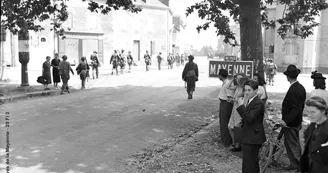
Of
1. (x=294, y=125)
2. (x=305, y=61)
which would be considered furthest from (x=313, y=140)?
(x=305, y=61)

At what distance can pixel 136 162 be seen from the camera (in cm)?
599

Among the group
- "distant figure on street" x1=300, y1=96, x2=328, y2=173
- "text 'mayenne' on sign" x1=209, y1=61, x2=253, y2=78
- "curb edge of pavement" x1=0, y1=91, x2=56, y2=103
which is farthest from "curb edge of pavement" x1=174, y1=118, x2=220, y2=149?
"curb edge of pavement" x1=0, y1=91, x2=56, y2=103

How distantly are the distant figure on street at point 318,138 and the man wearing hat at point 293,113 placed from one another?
1.91m

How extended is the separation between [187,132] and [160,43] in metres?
35.1

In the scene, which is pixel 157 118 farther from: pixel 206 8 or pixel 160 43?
pixel 160 43

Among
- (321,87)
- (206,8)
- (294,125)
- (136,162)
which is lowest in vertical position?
(136,162)

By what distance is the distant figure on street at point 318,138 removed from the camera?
317 centimetres

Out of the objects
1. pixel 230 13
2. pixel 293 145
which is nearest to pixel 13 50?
pixel 230 13

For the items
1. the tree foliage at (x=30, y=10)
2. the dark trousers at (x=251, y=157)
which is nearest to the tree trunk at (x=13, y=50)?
the tree foliage at (x=30, y=10)

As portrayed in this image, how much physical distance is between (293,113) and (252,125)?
1.06 meters

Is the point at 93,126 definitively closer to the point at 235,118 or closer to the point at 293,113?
the point at 235,118

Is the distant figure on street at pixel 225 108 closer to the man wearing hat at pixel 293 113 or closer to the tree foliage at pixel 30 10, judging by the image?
the man wearing hat at pixel 293 113

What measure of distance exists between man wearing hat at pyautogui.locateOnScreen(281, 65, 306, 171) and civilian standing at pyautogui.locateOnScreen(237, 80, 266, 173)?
800 millimetres

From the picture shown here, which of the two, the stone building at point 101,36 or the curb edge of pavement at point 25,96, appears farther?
the stone building at point 101,36
